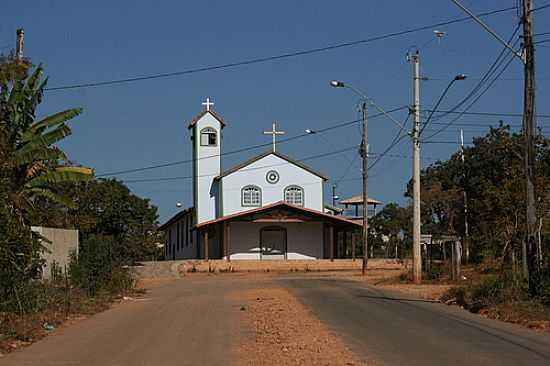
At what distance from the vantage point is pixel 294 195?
61.3 meters

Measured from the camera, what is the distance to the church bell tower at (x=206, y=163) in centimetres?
6144

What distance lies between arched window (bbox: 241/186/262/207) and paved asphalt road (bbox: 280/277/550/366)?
3568 centimetres

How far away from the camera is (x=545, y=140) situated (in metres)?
40.6

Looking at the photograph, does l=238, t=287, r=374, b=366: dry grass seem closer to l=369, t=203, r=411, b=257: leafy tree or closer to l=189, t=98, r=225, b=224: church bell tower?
l=189, t=98, r=225, b=224: church bell tower

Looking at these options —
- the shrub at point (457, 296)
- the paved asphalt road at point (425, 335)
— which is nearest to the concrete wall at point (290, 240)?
the shrub at point (457, 296)

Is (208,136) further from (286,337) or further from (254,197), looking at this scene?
(286,337)

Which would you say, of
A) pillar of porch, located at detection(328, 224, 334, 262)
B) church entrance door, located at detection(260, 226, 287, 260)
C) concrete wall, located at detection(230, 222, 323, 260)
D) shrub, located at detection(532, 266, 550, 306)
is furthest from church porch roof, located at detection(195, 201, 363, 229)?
shrub, located at detection(532, 266, 550, 306)

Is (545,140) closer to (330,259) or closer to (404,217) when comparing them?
(330,259)

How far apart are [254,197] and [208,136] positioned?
5323 millimetres

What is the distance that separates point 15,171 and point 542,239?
1437cm

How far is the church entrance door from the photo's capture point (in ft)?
198

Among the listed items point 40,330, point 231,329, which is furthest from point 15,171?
point 231,329

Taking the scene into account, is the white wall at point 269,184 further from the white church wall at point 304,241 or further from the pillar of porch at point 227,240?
the pillar of porch at point 227,240

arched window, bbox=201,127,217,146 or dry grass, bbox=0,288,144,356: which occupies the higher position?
arched window, bbox=201,127,217,146
